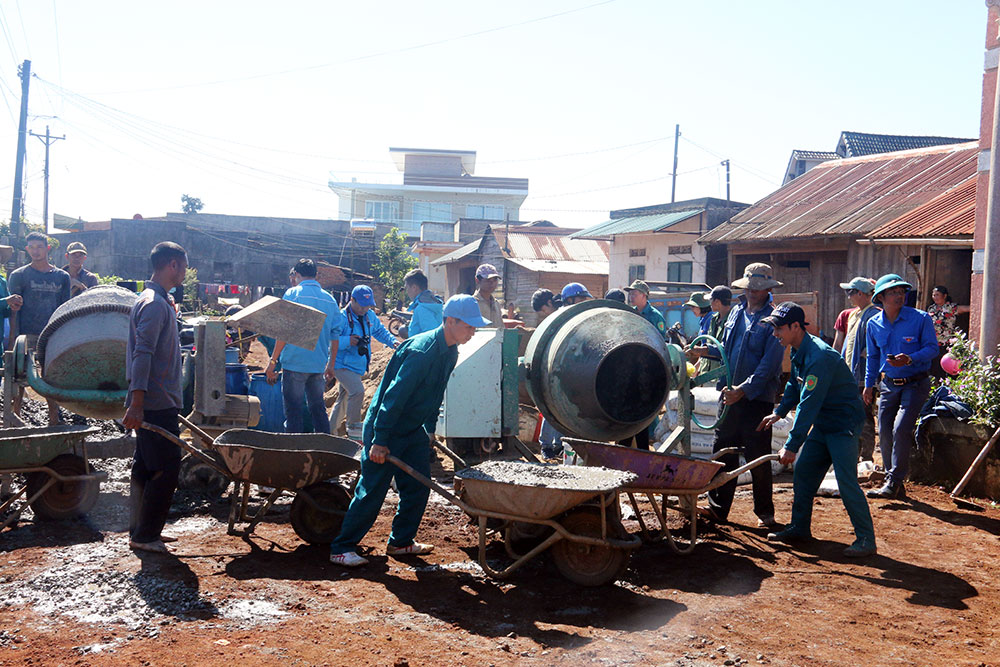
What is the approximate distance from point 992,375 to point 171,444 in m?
6.55

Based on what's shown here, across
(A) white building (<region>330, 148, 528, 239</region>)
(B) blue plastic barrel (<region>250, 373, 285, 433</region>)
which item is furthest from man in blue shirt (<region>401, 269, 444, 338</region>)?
(A) white building (<region>330, 148, 528, 239</region>)

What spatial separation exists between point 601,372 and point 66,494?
3.79 m

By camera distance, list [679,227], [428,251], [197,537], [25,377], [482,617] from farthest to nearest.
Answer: [428,251] < [679,227] < [25,377] < [197,537] < [482,617]

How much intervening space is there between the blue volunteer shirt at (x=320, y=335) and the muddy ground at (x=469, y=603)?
170 centimetres

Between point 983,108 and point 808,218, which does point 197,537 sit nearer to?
point 983,108

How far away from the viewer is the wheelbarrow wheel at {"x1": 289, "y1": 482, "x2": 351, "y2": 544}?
18.3ft

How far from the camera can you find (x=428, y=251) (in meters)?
39.8

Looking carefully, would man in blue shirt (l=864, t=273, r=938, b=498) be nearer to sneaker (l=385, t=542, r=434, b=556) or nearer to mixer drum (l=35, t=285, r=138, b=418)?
sneaker (l=385, t=542, r=434, b=556)

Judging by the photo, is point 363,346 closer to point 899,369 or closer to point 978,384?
point 899,369

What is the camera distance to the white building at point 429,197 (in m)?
56.4

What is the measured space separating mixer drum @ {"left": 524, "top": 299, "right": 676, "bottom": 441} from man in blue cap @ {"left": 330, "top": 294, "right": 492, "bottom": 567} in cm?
112

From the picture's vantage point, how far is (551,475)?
5094 mm

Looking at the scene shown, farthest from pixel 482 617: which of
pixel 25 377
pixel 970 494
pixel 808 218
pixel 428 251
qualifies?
pixel 428 251

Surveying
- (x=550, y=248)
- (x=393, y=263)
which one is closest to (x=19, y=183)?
(x=393, y=263)
